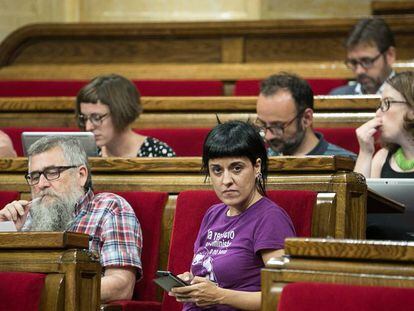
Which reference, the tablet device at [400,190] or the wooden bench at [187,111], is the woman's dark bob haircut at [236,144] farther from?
the wooden bench at [187,111]

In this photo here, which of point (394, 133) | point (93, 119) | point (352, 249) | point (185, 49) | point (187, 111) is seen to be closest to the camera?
point (352, 249)

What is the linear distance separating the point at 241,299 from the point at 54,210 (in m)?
0.33

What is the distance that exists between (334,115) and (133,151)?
0.35 meters

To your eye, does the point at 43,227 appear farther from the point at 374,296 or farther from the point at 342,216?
the point at 374,296

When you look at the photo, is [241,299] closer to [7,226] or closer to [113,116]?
[7,226]

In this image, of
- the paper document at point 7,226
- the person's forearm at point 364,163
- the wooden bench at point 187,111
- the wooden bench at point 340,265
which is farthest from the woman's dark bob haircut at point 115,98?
the wooden bench at point 340,265

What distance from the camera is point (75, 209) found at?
1.33 meters

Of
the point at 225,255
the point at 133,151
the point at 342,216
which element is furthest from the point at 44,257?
the point at 133,151

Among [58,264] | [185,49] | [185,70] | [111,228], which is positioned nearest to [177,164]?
[111,228]

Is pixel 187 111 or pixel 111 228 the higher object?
pixel 187 111

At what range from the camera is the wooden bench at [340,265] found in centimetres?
86

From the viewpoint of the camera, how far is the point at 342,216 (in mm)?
1240

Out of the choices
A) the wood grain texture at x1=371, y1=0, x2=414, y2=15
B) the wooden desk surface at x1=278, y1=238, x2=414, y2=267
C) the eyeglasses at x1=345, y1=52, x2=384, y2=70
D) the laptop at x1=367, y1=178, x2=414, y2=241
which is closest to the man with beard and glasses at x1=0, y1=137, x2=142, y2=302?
the laptop at x1=367, y1=178, x2=414, y2=241

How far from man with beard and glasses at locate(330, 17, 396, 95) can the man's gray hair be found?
0.77 meters
